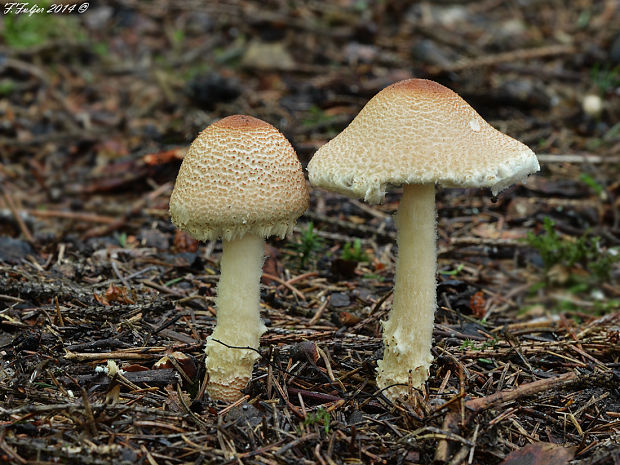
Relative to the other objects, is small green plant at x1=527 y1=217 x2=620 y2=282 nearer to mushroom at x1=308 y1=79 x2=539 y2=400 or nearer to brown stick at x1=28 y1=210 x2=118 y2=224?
mushroom at x1=308 y1=79 x2=539 y2=400

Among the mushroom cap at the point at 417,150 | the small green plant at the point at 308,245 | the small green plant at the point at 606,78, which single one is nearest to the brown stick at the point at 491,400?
the mushroom cap at the point at 417,150

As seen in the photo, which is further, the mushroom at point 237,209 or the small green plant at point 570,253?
the small green plant at point 570,253

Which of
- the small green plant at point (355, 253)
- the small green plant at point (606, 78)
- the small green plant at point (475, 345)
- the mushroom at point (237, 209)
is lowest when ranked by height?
the small green plant at point (475, 345)

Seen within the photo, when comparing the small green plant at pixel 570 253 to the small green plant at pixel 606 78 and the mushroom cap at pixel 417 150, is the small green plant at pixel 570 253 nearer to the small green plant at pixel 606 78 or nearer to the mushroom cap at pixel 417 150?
the mushroom cap at pixel 417 150

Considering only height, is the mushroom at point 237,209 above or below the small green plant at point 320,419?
above

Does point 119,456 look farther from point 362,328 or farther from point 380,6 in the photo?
point 380,6

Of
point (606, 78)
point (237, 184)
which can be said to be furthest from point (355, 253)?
point (606, 78)

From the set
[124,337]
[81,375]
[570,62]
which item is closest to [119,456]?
[81,375]

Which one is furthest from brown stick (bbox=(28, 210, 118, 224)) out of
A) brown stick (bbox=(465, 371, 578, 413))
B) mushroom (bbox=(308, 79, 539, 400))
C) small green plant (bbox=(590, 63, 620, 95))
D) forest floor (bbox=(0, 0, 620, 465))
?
small green plant (bbox=(590, 63, 620, 95))
